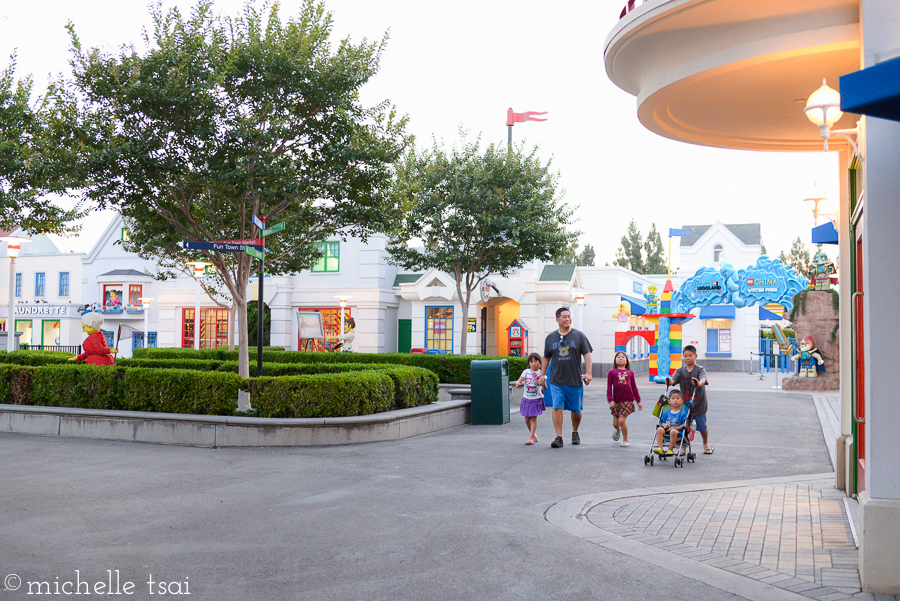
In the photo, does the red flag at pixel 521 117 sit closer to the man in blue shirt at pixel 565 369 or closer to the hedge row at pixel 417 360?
the hedge row at pixel 417 360

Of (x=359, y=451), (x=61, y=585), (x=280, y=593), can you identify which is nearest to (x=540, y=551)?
(x=280, y=593)


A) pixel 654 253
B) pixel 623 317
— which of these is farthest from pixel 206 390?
pixel 654 253

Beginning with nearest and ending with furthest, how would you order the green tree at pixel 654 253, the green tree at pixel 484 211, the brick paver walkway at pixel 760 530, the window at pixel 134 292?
the brick paver walkway at pixel 760 530 → the green tree at pixel 484 211 → the window at pixel 134 292 → the green tree at pixel 654 253

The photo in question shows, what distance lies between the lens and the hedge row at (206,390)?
417 inches

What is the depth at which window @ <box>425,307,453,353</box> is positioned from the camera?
2983cm

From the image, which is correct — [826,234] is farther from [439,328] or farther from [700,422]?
[439,328]

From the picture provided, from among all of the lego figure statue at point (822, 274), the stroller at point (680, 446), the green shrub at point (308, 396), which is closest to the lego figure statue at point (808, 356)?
the lego figure statue at point (822, 274)

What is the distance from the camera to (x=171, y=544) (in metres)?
5.31

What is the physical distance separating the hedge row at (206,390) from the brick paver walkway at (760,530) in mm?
5066

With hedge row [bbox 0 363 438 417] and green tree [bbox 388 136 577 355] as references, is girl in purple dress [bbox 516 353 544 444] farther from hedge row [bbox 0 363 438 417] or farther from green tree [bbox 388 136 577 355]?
green tree [bbox 388 136 577 355]

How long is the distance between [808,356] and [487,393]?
1466 cm

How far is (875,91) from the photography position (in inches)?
147

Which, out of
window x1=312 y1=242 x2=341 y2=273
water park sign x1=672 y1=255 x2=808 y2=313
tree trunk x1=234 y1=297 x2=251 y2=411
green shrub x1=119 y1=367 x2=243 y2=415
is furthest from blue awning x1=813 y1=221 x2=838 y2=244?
window x1=312 y1=242 x2=341 y2=273

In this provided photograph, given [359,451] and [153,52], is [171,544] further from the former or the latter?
[153,52]
